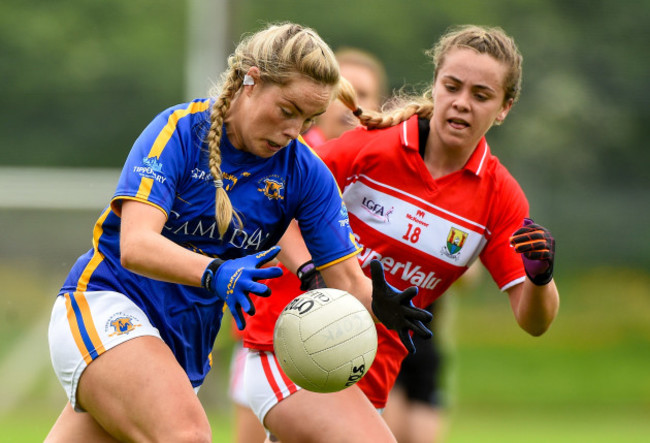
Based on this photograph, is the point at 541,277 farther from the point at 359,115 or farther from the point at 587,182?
the point at 587,182

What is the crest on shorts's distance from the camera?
164 inches

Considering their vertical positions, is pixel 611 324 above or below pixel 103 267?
below

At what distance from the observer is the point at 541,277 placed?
13.1 ft

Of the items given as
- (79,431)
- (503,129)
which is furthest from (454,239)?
(503,129)

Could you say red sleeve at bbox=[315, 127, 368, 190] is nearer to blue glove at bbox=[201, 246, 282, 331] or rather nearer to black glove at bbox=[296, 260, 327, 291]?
black glove at bbox=[296, 260, 327, 291]

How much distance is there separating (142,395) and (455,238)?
156 centimetres

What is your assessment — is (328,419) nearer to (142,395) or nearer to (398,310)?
(398,310)

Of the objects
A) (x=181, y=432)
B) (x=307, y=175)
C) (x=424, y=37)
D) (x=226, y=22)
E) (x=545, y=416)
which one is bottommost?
(x=545, y=416)

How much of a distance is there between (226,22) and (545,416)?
571 centimetres

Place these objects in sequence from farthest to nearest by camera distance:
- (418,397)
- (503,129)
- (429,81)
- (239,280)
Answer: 1. (503,129)
2. (429,81)
3. (418,397)
4. (239,280)

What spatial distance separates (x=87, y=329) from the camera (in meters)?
3.42

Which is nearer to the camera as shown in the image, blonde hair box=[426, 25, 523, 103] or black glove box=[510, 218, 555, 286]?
black glove box=[510, 218, 555, 286]

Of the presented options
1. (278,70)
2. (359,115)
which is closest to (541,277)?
(359,115)

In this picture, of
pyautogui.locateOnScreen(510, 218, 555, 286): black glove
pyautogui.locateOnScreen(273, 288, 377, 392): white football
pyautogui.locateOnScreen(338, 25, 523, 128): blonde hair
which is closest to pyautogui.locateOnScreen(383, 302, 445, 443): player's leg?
pyautogui.locateOnScreen(338, 25, 523, 128): blonde hair
